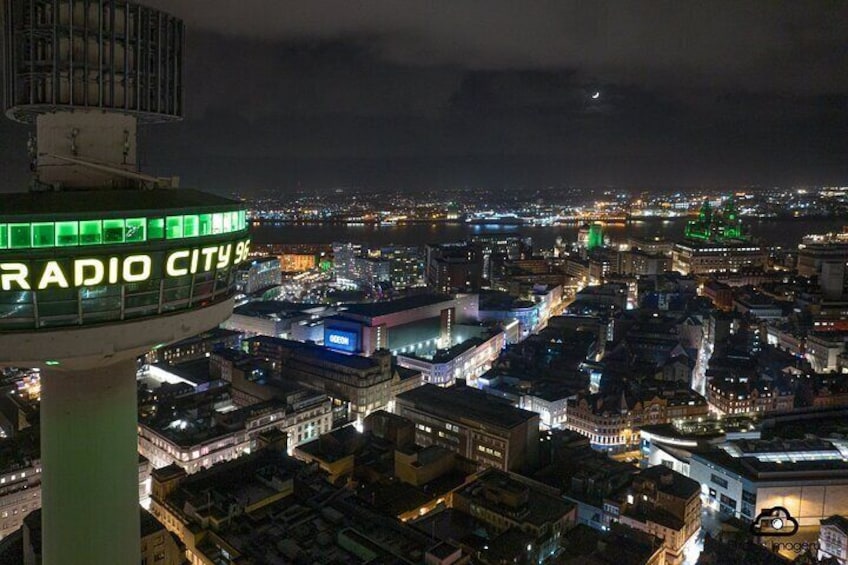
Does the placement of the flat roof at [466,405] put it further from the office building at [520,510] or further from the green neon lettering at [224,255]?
the green neon lettering at [224,255]

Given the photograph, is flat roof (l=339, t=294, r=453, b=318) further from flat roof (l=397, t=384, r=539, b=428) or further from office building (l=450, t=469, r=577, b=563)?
office building (l=450, t=469, r=577, b=563)

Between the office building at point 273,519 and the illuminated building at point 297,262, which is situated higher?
the illuminated building at point 297,262

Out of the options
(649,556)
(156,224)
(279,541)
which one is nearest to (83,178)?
(156,224)

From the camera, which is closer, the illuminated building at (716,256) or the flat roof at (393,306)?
the flat roof at (393,306)

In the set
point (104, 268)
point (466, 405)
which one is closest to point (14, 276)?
point (104, 268)

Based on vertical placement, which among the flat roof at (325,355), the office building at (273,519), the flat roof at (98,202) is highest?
the flat roof at (98,202)

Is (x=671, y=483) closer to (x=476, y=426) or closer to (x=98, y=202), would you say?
(x=476, y=426)

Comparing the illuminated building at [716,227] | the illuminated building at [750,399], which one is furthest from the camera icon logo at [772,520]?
the illuminated building at [716,227]
